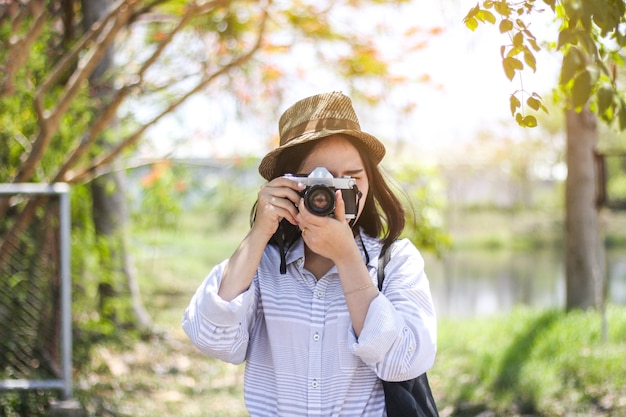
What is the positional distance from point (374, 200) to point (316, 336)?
0.39m

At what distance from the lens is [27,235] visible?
356cm

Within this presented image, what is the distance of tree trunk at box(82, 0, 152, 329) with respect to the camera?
5.38 m

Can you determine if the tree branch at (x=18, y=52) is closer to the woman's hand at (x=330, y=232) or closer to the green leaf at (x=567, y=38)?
the woman's hand at (x=330, y=232)

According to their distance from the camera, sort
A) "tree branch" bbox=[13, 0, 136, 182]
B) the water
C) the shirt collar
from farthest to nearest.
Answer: the water → "tree branch" bbox=[13, 0, 136, 182] → the shirt collar

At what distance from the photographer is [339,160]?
156 centimetres

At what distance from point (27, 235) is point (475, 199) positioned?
2131 centimetres

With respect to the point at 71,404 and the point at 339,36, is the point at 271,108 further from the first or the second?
the point at 71,404

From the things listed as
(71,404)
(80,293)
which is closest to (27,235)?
(71,404)

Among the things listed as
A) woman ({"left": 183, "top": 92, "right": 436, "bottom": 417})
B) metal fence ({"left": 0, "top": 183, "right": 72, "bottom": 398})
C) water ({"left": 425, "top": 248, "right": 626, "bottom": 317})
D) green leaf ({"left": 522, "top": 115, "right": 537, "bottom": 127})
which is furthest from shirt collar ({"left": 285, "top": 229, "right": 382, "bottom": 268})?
water ({"left": 425, "top": 248, "right": 626, "bottom": 317})

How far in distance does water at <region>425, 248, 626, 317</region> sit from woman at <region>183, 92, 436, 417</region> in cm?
588

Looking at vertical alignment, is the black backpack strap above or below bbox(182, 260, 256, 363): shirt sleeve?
above

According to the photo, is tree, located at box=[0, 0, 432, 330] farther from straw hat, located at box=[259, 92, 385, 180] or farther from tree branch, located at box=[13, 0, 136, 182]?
straw hat, located at box=[259, 92, 385, 180]

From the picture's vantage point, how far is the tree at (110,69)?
340 cm

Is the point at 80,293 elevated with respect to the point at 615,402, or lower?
elevated
